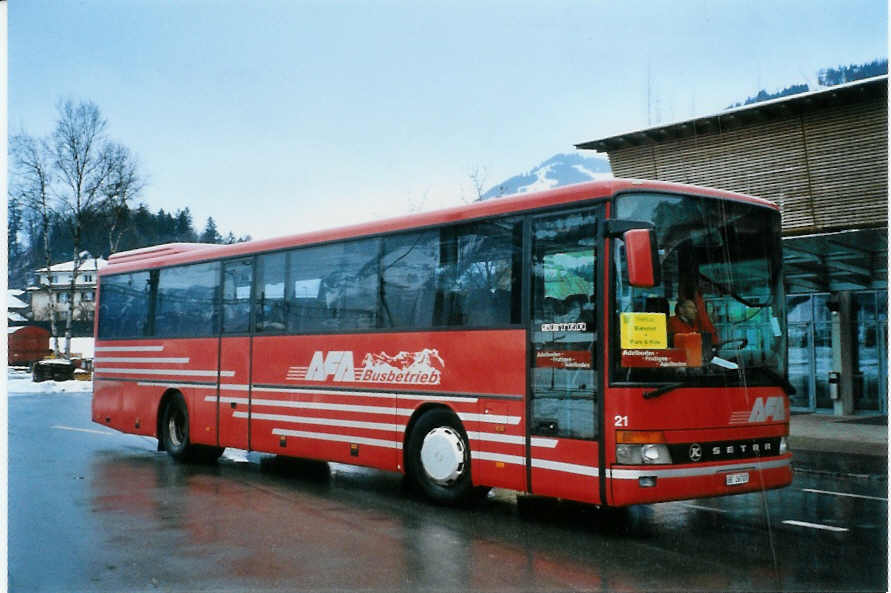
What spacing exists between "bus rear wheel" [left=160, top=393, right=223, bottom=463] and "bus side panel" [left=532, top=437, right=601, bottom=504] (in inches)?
277

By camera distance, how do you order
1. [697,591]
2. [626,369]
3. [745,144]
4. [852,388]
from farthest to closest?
[852,388]
[745,144]
[626,369]
[697,591]

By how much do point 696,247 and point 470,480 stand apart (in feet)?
10.3

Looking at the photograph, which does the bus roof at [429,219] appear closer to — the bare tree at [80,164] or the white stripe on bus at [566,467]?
the white stripe on bus at [566,467]

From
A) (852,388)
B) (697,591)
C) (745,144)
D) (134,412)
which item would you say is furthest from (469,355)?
(852,388)

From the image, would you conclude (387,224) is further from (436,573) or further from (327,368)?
(436,573)

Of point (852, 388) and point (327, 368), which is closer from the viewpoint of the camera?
point (327, 368)

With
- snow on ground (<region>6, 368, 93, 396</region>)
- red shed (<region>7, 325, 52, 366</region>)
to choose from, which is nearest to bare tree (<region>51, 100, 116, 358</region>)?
snow on ground (<region>6, 368, 93, 396</region>)

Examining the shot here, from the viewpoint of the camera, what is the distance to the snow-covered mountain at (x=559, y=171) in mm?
19755

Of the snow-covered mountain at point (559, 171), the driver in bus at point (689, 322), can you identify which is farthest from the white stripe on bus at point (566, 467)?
the snow-covered mountain at point (559, 171)

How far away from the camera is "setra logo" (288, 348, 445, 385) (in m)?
9.66

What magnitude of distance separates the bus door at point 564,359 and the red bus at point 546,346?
0.02 meters

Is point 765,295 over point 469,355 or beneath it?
over

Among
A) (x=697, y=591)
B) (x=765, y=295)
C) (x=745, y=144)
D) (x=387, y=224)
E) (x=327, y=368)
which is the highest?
(x=745, y=144)

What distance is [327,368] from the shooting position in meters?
11.1
